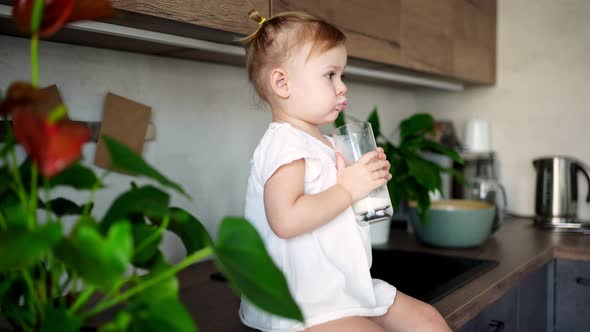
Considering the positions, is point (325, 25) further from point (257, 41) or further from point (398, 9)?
point (398, 9)

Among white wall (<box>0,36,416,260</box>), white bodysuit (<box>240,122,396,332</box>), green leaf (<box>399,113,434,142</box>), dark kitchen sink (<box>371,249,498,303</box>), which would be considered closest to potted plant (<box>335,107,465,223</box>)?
green leaf (<box>399,113,434,142</box>)

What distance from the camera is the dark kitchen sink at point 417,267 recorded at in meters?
1.41

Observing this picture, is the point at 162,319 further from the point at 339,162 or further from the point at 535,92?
the point at 535,92

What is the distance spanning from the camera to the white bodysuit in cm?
82

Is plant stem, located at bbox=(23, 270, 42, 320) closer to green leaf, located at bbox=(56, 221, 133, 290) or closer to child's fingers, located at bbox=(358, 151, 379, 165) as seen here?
green leaf, located at bbox=(56, 221, 133, 290)

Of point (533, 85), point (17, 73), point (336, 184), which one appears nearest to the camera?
point (336, 184)

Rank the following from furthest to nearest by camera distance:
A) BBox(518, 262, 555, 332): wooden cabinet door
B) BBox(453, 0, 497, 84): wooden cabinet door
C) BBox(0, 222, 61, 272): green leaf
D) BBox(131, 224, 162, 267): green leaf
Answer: BBox(453, 0, 497, 84): wooden cabinet door → BBox(518, 262, 555, 332): wooden cabinet door → BBox(131, 224, 162, 267): green leaf → BBox(0, 222, 61, 272): green leaf

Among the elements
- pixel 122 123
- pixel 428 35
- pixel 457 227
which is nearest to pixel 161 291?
pixel 122 123

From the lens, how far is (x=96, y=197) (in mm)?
1157

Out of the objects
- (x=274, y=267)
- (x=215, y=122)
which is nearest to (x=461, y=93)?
(x=215, y=122)

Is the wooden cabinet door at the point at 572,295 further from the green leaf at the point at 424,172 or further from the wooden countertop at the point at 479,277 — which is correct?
the green leaf at the point at 424,172

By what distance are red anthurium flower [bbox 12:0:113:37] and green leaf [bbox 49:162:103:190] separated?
132 millimetres

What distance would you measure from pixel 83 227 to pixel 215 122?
3.31ft

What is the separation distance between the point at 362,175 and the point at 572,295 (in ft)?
3.42
